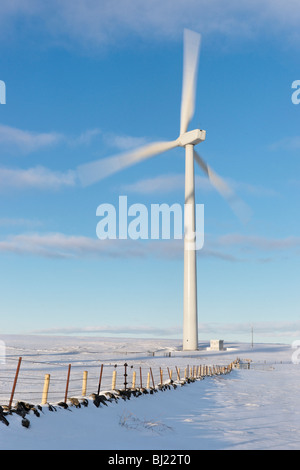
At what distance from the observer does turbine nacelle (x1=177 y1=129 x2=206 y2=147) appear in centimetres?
8625

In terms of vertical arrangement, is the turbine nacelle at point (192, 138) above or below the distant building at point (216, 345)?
above

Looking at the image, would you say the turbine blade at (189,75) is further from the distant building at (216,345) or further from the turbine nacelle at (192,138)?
the distant building at (216,345)

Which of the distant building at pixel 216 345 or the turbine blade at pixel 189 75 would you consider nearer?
the turbine blade at pixel 189 75

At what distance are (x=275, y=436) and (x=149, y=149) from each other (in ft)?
207

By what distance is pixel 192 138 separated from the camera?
283ft

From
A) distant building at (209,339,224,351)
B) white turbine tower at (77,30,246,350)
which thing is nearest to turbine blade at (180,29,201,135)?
white turbine tower at (77,30,246,350)

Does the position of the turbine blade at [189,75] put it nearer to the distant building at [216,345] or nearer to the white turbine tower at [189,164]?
the white turbine tower at [189,164]

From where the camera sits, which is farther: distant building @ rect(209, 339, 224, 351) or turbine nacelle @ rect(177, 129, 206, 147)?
distant building @ rect(209, 339, 224, 351)

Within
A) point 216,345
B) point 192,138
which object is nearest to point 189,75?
point 192,138

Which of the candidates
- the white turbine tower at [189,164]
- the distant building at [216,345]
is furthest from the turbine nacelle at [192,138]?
the distant building at [216,345]

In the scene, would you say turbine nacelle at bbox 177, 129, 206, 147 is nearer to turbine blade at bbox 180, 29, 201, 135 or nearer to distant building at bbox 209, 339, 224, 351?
turbine blade at bbox 180, 29, 201, 135

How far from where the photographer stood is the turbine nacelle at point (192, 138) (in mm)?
Answer: 86250

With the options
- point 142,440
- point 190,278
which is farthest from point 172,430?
point 190,278

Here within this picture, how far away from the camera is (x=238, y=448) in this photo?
15.7 meters
